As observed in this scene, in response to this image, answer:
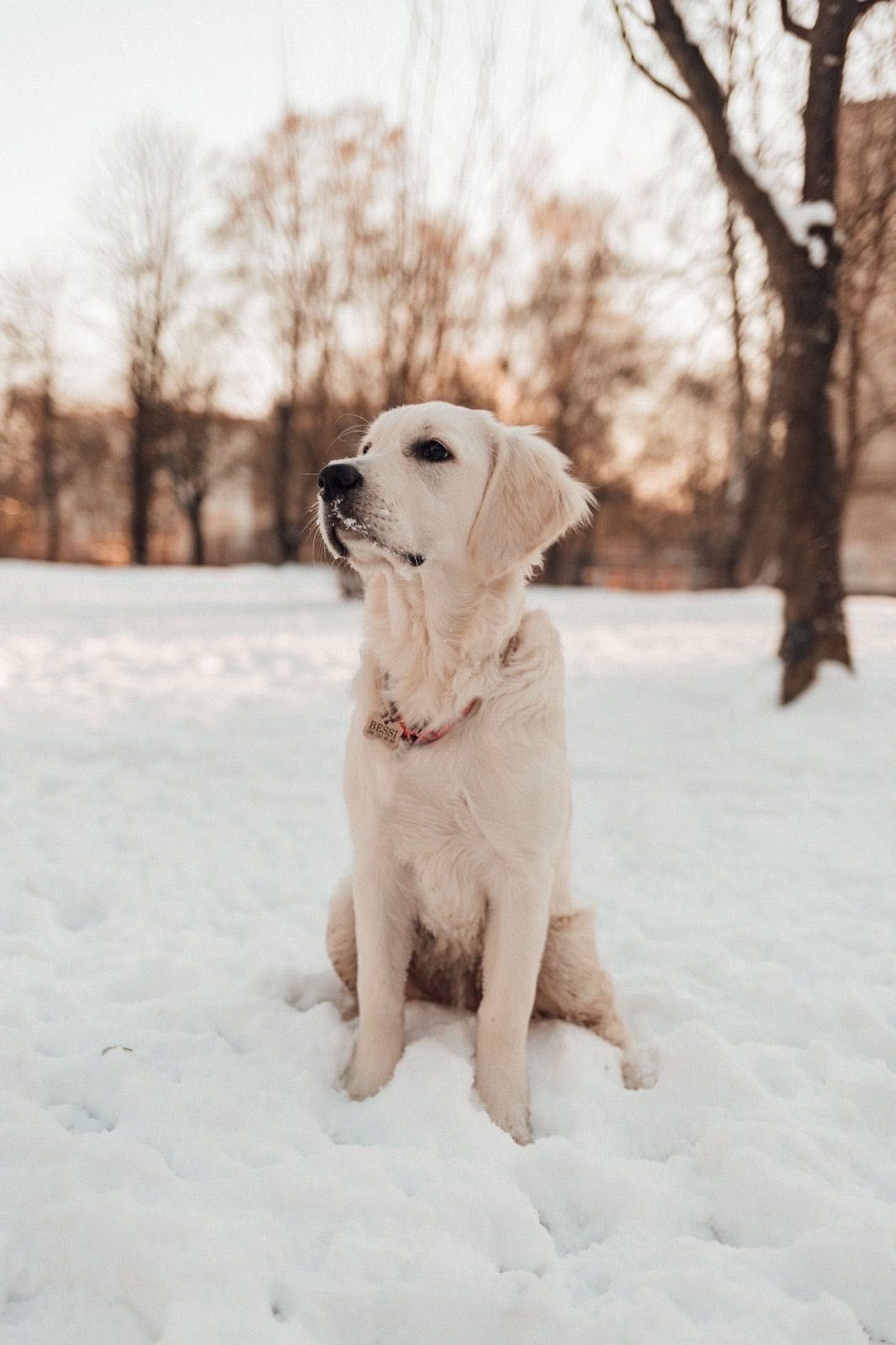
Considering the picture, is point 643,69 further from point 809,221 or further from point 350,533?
point 350,533

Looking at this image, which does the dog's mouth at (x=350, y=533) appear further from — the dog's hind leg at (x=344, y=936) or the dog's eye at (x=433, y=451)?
the dog's hind leg at (x=344, y=936)

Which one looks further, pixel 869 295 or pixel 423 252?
pixel 869 295

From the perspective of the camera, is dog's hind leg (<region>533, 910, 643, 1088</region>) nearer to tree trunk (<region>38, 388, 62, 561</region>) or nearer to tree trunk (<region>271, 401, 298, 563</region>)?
tree trunk (<region>271, 401, 298, 563</region>)

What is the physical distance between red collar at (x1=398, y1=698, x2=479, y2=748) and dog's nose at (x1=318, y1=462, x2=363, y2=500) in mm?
597

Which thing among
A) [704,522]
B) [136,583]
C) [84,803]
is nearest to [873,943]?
[84,803]

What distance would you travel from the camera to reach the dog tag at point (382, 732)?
215 cm

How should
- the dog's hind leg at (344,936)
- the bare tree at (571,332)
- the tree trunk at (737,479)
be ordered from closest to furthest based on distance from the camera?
the dog's hind leg at (344,936) → the tree trunk at (737,479) → the bare tree at (571,332)

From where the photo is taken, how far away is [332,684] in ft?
25.3

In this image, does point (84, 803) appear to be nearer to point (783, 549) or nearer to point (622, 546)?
point (783, 549)

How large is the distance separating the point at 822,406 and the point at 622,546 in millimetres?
32492

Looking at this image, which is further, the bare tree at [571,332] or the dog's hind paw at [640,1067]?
the bare tree at [571,332]

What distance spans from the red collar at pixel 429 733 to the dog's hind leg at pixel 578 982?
64 centimetres

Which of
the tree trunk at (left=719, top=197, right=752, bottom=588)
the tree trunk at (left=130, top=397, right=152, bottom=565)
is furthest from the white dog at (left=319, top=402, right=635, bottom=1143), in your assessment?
the tree trunk at (left=130, top=397, right=152, bottom=565)

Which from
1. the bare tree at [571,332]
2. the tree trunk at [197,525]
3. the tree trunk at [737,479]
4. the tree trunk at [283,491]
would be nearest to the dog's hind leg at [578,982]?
the tree trunk at [737,479]
